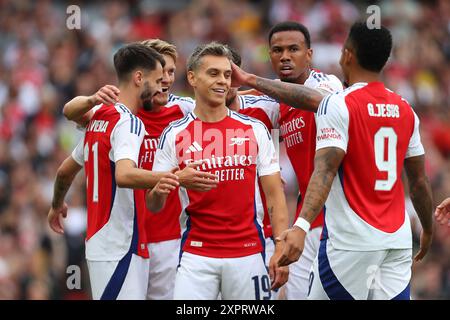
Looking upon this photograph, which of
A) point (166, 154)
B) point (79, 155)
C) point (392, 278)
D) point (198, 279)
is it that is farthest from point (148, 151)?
point (392, 278)

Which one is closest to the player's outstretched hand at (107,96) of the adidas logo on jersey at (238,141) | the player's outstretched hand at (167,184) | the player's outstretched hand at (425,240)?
the player's outstretched hand at (167,184)

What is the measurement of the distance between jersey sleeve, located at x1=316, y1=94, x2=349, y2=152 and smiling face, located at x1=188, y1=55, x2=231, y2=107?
103 cm

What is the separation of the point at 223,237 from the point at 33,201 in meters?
8.75

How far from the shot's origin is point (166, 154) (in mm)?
8586

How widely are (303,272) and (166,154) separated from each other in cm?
188

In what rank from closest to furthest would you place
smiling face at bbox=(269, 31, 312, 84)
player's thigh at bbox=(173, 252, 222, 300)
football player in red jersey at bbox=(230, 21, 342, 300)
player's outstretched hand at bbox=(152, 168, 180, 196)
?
player's outstretched hand at bbox=(152, 168, 180, 196) → player's thigh at bbox=(173, 252, 222, 300) → football player in red jersey at bbox=(230, 21, 342, 300) → smiling face at bbox=(269, 31, 312, 84)

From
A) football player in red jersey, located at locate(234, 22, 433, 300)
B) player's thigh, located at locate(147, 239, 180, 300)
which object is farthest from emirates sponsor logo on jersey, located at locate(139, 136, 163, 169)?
football player in red jersey, located at locate(234, 22, 433, 300)

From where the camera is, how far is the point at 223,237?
844cm

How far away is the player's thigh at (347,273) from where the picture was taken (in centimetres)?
790

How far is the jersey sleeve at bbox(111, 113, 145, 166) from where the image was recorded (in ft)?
28.2

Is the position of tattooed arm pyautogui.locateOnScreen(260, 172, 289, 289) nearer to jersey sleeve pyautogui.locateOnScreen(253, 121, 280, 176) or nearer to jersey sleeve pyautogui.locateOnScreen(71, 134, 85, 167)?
jersey sleeve pyautogui.locateOnScreen(253, 121, 280, 176)

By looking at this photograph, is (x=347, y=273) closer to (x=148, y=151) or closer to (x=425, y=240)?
(x=425, y=240)

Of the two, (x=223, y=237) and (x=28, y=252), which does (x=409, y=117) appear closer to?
(x=223, y=237)

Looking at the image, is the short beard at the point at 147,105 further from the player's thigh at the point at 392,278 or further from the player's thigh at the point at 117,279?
the player's thigh at the point at 392,278
